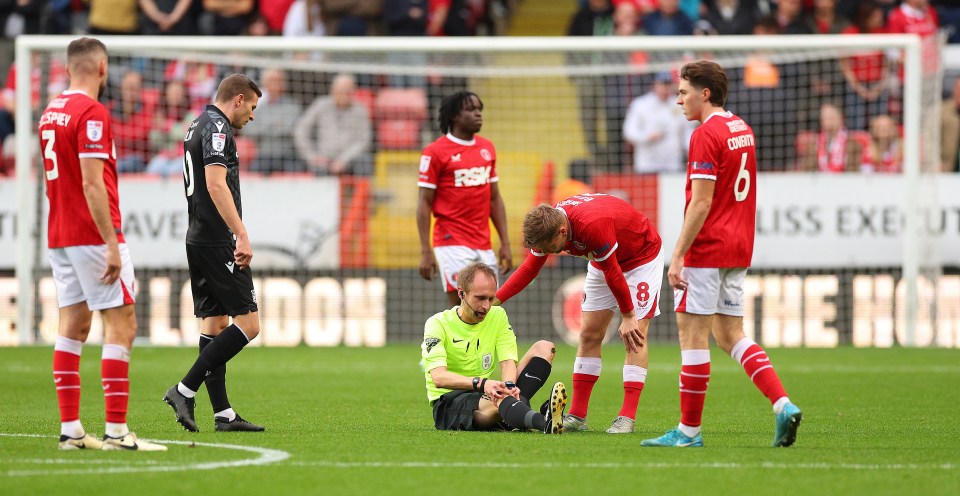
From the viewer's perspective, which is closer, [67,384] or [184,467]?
[184,467]

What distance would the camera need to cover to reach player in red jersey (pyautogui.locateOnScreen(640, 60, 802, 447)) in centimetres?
730

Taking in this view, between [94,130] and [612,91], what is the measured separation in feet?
42.0

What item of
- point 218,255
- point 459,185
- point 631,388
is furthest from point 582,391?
point 459,185

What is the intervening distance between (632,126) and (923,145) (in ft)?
11.7

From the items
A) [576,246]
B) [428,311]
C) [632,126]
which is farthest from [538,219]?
[632,126]

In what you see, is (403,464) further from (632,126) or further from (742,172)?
(632,126)

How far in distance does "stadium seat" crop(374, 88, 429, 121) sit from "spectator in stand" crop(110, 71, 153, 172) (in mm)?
2930

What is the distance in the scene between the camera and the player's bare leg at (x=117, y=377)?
23.2ft

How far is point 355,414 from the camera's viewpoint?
31.3ft

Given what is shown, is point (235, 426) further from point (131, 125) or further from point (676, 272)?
point (131, 125)

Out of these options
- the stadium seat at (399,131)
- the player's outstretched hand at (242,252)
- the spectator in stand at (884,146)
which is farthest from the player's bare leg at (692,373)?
the stadium seat at (399,131)

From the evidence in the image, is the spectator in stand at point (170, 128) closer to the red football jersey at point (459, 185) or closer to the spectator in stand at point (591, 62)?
the spectator in stand at point (591, 62)

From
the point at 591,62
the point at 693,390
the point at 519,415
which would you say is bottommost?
the point at 519,415

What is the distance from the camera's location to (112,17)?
818 inches
